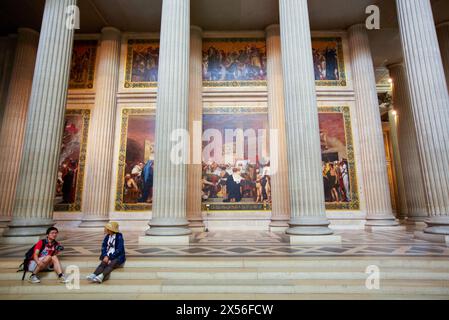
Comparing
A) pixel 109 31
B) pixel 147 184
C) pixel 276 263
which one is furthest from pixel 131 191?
pixel 276 263

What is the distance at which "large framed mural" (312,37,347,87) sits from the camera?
1224cm

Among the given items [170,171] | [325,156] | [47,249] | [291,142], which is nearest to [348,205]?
[325,156]

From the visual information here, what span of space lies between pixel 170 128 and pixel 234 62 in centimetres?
703

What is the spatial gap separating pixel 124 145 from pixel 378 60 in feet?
44.8

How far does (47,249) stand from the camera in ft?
14.2

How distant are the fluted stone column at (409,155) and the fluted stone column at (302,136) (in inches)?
309

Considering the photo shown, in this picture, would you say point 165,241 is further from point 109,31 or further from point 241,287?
point 109,31

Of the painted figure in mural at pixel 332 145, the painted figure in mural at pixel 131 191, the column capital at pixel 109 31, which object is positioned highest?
the column capital at pixel 109 31

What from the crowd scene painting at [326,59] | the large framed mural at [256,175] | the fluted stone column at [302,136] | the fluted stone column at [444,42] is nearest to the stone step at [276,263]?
the fluted stone column at [302,136]

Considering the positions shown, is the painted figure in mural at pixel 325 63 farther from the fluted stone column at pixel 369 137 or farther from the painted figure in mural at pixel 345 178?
the painted figure in mural at pixel 345 178

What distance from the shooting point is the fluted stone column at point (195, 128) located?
10422 mm

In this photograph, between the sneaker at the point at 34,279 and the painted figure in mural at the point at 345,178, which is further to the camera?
the painted figure in mural at the point at 345,178

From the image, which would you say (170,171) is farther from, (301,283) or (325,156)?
(325,156)

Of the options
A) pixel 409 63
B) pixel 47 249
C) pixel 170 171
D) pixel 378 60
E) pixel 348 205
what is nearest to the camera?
pixel 47 249
